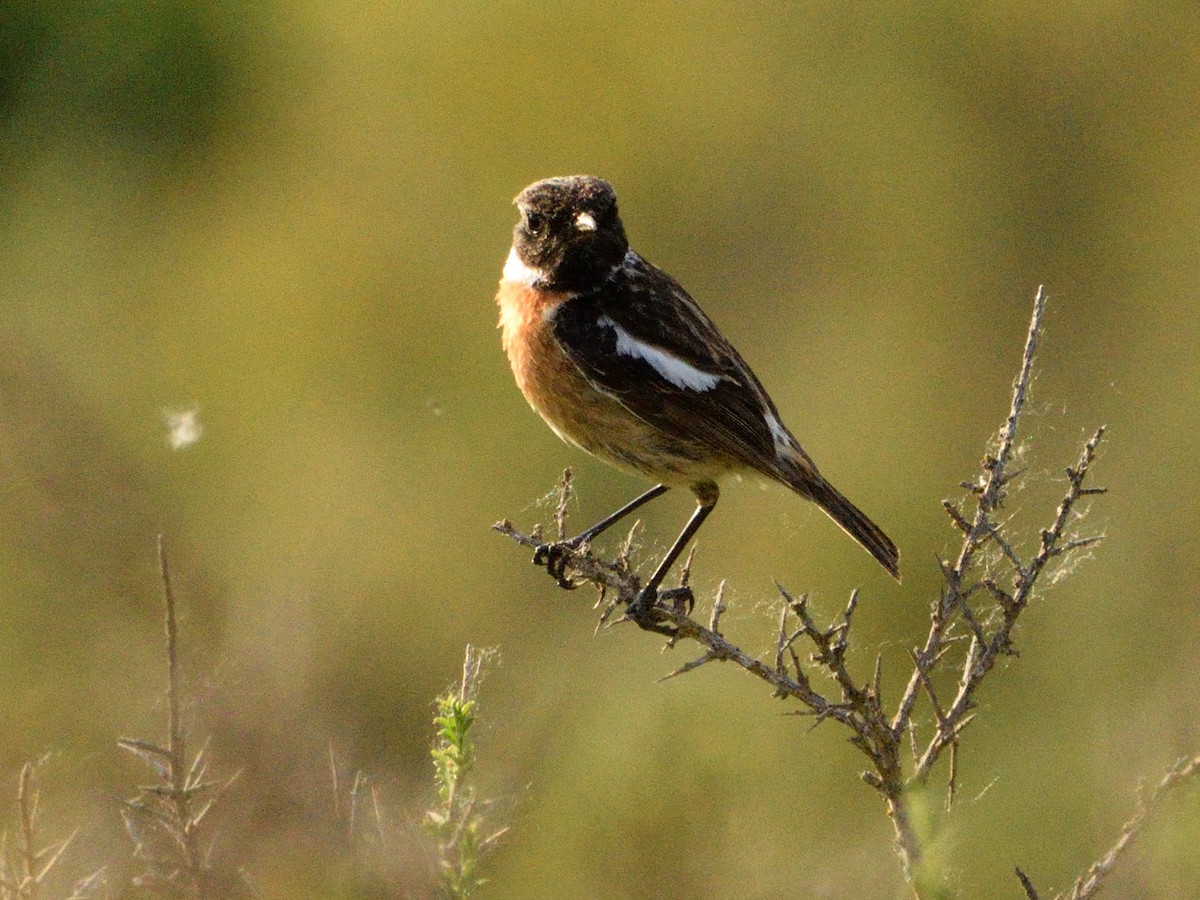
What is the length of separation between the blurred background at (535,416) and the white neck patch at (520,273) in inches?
39.5

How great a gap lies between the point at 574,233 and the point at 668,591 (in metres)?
1.26

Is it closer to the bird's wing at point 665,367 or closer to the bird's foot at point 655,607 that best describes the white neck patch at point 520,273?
the bird's wing at point 665,367

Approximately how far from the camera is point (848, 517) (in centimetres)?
485

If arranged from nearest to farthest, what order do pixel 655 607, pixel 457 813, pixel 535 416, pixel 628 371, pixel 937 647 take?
1. pixel 457 813
2. pixel 937 647
3. pixel 655 607
4. pixel 628 371
5. pixel 535 416

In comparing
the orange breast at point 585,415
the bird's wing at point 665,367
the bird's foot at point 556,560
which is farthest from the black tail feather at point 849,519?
the bird's foot at point 556,560

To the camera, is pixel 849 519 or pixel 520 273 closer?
pixel 849 519

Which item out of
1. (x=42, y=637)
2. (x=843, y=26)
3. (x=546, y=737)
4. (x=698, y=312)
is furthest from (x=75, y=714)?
(x=843, y=26)

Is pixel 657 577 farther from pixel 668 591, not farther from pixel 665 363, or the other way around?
pixel 665 363

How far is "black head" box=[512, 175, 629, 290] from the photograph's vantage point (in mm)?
5027

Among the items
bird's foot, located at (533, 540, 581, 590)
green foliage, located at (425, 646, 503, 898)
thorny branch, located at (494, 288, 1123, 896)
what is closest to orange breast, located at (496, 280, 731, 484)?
bird's foot, located at (533, 540, 581, 590)

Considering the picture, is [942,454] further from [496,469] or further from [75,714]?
[75,714]

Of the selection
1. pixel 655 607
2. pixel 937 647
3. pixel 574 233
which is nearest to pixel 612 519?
pixel 574 233

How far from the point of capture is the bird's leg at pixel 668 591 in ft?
12.3

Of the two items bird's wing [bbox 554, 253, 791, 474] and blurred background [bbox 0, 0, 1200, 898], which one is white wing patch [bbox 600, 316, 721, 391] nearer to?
bird's wing [bbox 554, 253, 791, 474]
